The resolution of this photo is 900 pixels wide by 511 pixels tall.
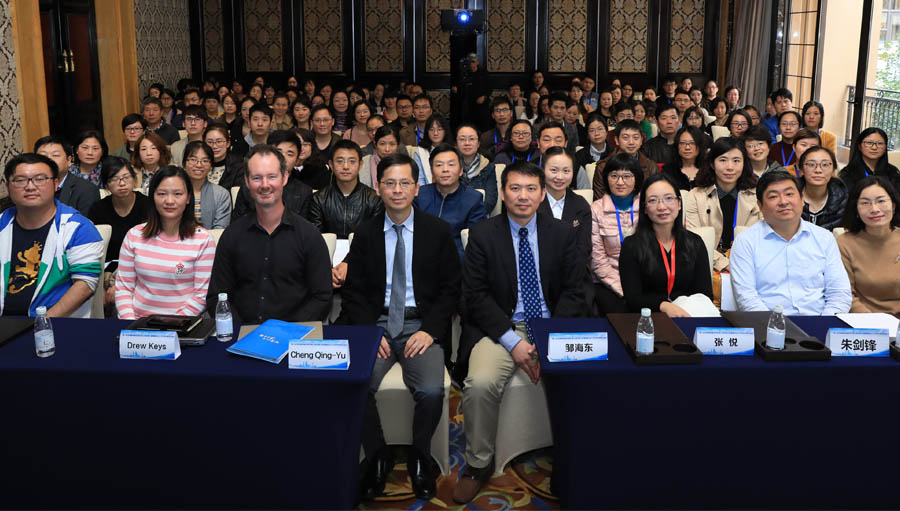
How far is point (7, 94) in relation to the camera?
21.7 feet

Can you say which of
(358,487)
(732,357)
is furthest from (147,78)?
(732,357)

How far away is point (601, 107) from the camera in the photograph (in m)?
9.67

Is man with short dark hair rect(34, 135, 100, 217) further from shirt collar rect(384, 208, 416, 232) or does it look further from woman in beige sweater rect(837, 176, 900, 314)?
woman in beige sweater rect(837, 176, 900, 314)

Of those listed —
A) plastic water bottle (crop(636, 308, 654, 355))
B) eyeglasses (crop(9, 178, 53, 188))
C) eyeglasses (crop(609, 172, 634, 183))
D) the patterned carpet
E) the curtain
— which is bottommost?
the patterned carpet

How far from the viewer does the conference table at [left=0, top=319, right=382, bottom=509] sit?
2.28 meters

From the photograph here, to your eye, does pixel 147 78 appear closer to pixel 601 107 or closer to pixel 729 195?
pixel 601 107

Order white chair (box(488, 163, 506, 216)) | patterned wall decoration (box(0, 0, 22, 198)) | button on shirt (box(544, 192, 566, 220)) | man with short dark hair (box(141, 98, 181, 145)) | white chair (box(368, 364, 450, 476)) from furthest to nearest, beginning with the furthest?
1. man with short dark hair (box(141, 98, 181, 145))
2. patterned wall decoration (box(0, 0, 22, 198))
3. white chair (box(488, 163, 506, 216))
4. button on shirt (box(544, 192, 566, 220))
5. white chair (box(368, 364, 450, 476))

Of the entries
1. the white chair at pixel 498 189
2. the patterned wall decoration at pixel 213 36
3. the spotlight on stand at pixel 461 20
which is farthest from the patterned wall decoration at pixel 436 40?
the white chair at pixel 498 189

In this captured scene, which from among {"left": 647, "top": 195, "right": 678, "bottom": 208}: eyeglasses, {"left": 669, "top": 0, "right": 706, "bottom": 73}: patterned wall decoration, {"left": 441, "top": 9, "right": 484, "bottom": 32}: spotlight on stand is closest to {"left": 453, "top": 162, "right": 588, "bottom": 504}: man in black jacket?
{"left": 647, "top": 195, "right": 678, "bottom": 208}: eyeglasses

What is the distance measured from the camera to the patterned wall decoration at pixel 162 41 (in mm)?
10594

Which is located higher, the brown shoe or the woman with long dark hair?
the woman with long dark hair

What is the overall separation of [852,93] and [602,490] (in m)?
10.2

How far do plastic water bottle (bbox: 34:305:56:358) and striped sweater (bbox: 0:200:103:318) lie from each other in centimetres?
94

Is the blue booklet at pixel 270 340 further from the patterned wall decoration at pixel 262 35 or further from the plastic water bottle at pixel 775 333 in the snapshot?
the patterned wall decoration at pixel 262 35
